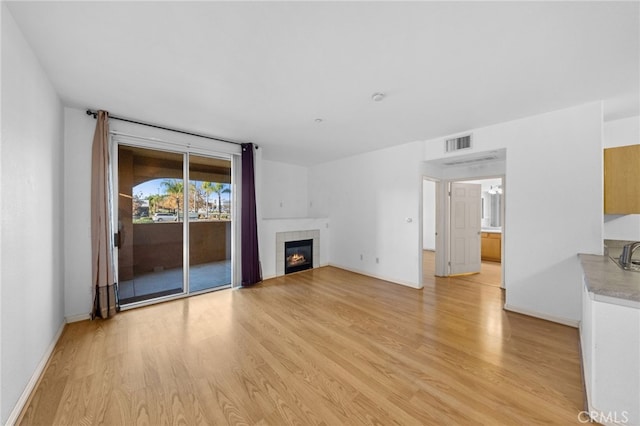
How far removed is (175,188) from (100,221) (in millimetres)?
1054

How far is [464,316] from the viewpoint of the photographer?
9.94 feet

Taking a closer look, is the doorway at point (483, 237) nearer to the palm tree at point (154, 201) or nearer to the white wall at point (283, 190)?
the white wall at point (283, 190)

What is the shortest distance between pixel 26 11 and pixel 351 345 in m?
3.61

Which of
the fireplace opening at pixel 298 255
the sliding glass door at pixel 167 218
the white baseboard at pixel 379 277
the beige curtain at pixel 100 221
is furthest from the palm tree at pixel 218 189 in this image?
the white baseboard at pixel 379 277

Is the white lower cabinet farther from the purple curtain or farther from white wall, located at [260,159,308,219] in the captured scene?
white wall, located at [260,159,308,219]

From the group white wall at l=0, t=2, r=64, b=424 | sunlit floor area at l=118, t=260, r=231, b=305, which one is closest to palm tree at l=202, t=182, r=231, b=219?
sunlit floor area at l=118, t=260, r=231, b=305

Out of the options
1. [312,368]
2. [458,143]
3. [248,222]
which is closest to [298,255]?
[248,222]

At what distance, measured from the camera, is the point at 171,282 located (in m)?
3.85

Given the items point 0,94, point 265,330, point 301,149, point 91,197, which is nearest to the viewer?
point 0,94

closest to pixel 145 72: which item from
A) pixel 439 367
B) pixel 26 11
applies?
pixel 26 11

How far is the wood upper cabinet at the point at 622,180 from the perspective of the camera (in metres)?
2.57

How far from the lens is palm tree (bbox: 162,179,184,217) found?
3.68 meters

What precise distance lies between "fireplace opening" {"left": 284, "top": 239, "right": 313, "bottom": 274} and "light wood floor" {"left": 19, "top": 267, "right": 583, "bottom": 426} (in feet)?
5.88

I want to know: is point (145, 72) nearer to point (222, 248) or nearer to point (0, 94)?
point (0, 94)
